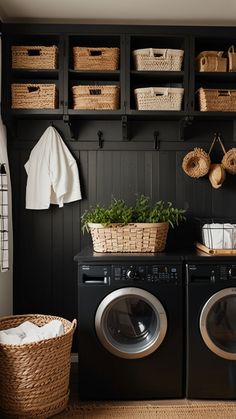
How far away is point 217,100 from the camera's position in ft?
9.35

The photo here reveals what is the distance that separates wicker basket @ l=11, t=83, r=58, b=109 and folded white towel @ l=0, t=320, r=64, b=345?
1500 millimetres

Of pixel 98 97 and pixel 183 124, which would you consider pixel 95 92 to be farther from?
pixel 183 124

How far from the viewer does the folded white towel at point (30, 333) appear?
7.68 ft

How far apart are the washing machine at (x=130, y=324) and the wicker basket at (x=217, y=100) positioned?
1146mm

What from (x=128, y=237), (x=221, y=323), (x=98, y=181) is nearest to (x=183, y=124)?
(x=98, y=181)

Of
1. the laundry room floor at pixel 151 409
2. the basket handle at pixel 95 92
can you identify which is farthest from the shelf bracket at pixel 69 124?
the laundry room floor at pixel 151 409

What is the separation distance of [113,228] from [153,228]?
263mm

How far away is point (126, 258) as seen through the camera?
99.0 inches

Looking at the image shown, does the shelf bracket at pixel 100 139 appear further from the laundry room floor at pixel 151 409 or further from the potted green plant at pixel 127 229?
the laundry room floor at pixel 151 409

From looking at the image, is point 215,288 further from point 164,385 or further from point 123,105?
point 123,105

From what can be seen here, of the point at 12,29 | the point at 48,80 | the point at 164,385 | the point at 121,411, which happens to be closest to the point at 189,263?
the point at 164,385

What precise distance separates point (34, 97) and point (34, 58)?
283 mm

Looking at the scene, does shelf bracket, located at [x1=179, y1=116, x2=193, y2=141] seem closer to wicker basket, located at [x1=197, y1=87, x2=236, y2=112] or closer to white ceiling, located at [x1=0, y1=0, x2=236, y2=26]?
wicker basket, located at [x1=197, y1=87, x2=236, y2=112]

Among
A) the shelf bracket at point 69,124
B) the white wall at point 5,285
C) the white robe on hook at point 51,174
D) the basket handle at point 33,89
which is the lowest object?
→ the white wall at point 5,285
